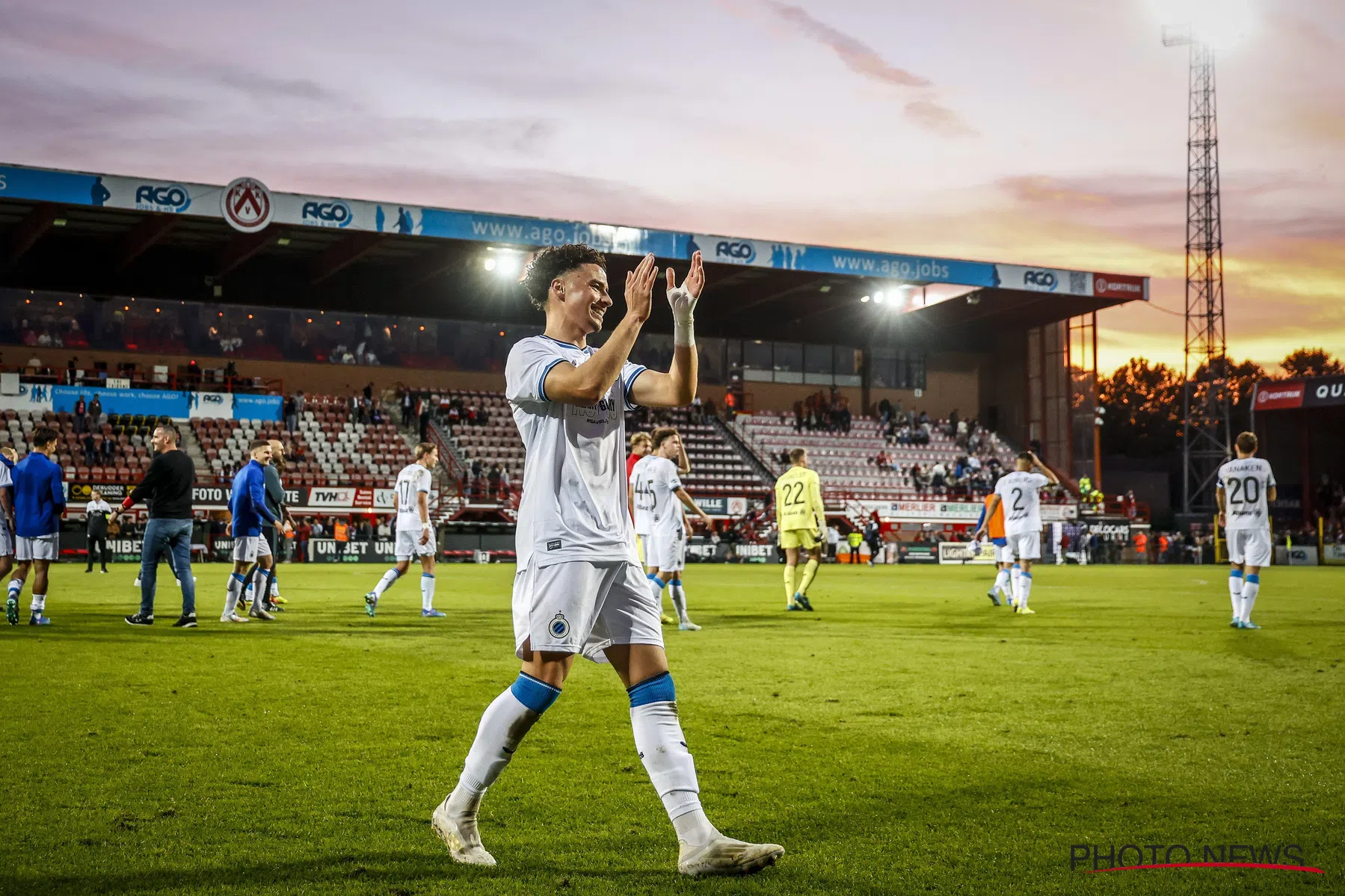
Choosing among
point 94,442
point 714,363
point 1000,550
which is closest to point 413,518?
point 1000,550

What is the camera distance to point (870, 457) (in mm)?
48375

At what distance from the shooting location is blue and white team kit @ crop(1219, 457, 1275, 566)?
13656mm

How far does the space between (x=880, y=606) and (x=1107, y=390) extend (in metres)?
91.9

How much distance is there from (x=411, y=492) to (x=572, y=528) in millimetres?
11711

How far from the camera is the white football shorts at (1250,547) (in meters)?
13.4

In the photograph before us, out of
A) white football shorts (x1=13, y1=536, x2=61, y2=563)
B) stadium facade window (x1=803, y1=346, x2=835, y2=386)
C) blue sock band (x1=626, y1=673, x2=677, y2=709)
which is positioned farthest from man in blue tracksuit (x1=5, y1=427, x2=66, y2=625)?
stadium facade window (x1=803, y1=346, x2=835, y2=386)

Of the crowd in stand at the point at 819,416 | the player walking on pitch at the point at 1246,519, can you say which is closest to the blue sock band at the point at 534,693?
the player walking on pitch at the point at 1246,519

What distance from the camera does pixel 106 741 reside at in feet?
20.3

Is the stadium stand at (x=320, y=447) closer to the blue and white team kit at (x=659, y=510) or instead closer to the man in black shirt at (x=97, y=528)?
the man in black shirt at (x=97, y=528)

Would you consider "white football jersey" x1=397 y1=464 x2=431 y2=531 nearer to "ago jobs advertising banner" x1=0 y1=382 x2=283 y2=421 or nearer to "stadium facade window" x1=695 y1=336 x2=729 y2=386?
"ago jobs advertising banner" x1=0 y1=382 x2=283 y2=421

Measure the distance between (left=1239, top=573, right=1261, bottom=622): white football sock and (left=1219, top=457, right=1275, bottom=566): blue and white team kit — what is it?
0.24 metres

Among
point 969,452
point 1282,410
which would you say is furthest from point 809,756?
point 1282,410

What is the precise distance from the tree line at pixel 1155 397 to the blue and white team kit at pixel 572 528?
9593 centimetres

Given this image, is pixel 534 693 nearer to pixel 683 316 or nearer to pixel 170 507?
pixel 683 316
